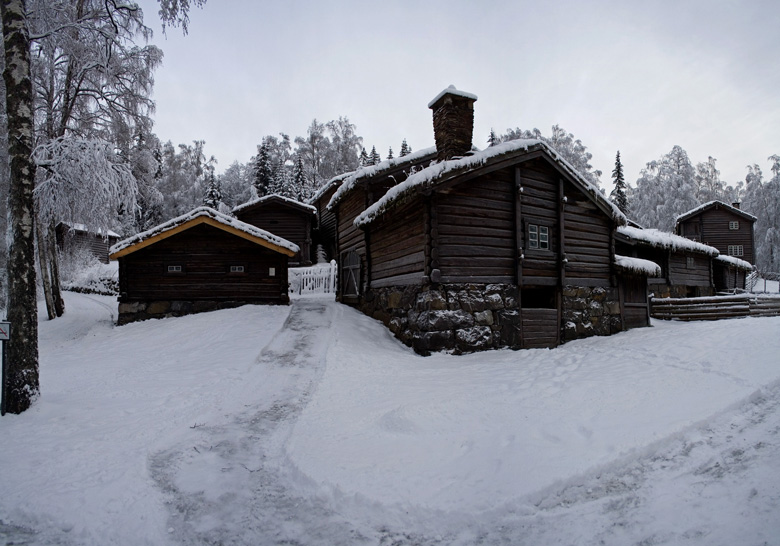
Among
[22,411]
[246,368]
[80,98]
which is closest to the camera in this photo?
[22,411]

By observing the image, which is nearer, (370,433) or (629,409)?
(370,433)

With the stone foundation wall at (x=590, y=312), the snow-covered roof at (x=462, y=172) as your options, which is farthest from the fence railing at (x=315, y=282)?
the stone foundation wall at (x=590, y=312)

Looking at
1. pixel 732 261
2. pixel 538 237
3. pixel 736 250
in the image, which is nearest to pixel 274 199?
pixel 538 237

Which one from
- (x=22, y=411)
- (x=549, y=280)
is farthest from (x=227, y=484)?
(x=549, y=280)

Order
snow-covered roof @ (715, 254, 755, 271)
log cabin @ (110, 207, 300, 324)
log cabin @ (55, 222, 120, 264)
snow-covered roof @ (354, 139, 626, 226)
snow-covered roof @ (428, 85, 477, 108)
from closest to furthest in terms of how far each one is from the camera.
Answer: snow-covered roof @ (354, 139, 626, 226) → snow-covered roof @ (428, 85, 477, 108) → log cabin @ (110, 207, 300, 324) → snow-covered roof @ (715, 254, 755, 271) → log cabin @ (55, 222, 120, 264)

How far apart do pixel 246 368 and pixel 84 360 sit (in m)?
4.60

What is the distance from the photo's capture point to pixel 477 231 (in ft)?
38.1

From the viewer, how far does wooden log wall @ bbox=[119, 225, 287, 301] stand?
15.4 meters

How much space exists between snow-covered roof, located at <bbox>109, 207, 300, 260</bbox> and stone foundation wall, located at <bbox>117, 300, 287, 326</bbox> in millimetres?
1850

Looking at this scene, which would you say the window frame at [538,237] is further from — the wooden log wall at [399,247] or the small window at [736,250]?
the small window at [736,250]

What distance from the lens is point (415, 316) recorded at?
11.1 m

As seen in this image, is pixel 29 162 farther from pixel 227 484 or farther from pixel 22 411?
pixel 227 484

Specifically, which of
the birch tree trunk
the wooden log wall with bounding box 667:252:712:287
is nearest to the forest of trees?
the birch tree trunk

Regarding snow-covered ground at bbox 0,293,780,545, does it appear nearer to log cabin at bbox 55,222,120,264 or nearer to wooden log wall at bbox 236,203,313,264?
wooden log wall at bbox 236,203,313,264
